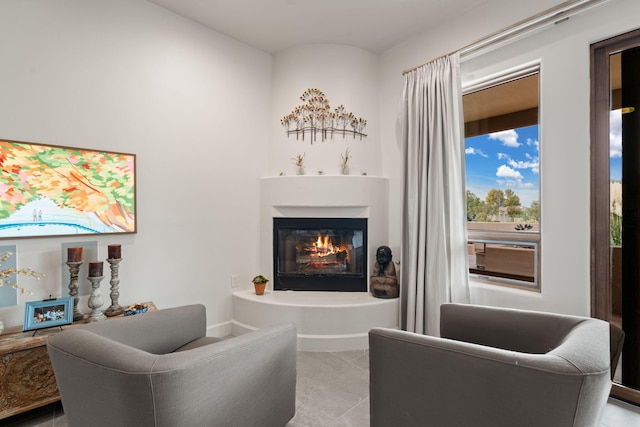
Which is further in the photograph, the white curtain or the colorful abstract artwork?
the white curtain

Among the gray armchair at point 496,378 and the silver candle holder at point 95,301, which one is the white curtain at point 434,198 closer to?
the gray armchair at point 496,378

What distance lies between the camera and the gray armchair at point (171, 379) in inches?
44.3

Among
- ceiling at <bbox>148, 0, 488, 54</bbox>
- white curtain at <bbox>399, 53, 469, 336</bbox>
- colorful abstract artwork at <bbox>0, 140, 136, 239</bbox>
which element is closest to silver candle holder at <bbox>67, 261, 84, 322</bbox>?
colorful abstract artwork at <bbox>0, 140, 136, 239</bbox>

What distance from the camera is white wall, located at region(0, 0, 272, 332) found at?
7.14ft

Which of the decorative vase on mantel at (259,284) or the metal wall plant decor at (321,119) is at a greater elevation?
the metal wall plant decor at (321,119)

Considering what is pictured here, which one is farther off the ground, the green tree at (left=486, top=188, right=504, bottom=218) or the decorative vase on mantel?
the green tree at (left=486, top=188, right=504, bottom=218)

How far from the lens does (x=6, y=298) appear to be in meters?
2.06

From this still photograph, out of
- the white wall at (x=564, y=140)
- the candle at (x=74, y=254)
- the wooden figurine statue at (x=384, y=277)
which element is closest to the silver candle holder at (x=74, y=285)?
the candle at (x=74, y=254)

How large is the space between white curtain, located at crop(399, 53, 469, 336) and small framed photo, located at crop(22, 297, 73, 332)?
259cm

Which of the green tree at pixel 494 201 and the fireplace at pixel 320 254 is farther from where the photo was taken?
the fireplace at pixel 320 254

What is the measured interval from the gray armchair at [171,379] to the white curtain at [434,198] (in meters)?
1.56

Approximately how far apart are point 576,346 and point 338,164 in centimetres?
254

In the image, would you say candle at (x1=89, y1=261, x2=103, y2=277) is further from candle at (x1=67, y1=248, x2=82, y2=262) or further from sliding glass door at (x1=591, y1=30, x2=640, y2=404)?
sliding glass door at (x1=591, y1=30, x2=640, y2=404)

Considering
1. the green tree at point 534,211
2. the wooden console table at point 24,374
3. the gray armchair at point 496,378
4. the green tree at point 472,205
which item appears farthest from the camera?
the green tree at point 472,205
